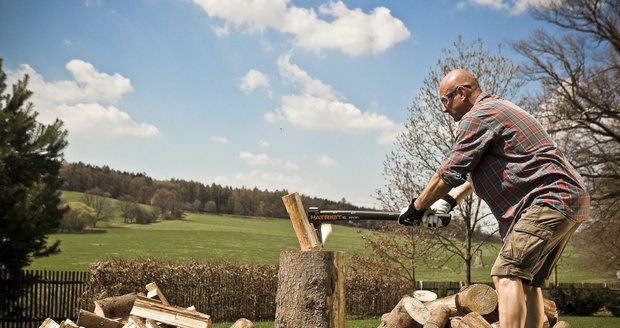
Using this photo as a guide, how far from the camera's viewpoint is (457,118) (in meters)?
3.61

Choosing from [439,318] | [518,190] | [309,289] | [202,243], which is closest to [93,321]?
[309,289]

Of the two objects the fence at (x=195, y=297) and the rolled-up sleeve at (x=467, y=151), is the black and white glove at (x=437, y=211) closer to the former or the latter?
the rolled-up sleeve at (x=467, y=151)

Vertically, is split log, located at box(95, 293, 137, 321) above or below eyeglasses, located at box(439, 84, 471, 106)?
below

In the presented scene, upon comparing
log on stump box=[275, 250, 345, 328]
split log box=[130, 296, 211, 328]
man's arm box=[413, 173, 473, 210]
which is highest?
man's arm box=[413, 173, 473, 210]

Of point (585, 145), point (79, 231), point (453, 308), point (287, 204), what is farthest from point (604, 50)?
point (79, 231)

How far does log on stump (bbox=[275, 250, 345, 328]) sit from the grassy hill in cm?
2488

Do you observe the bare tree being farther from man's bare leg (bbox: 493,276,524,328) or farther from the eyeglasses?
man's bare leg (bbox: 493,276,524,328)

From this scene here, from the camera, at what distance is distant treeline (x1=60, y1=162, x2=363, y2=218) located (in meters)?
48.9

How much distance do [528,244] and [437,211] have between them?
0.85m

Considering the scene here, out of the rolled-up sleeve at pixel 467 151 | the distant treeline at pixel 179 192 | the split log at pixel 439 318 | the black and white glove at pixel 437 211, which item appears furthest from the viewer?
the distant treeline at pixel 179 192

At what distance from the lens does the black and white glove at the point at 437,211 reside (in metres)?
3.81

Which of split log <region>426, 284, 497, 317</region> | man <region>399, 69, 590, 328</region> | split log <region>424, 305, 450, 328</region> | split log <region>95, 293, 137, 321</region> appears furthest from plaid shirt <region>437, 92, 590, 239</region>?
split log <region>95, 293, 137, 321</region>

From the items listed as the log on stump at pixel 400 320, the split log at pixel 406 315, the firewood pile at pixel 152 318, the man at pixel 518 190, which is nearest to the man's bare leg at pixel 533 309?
the man at pixel 518 190

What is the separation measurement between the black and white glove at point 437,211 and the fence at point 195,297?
1288 centimetres
